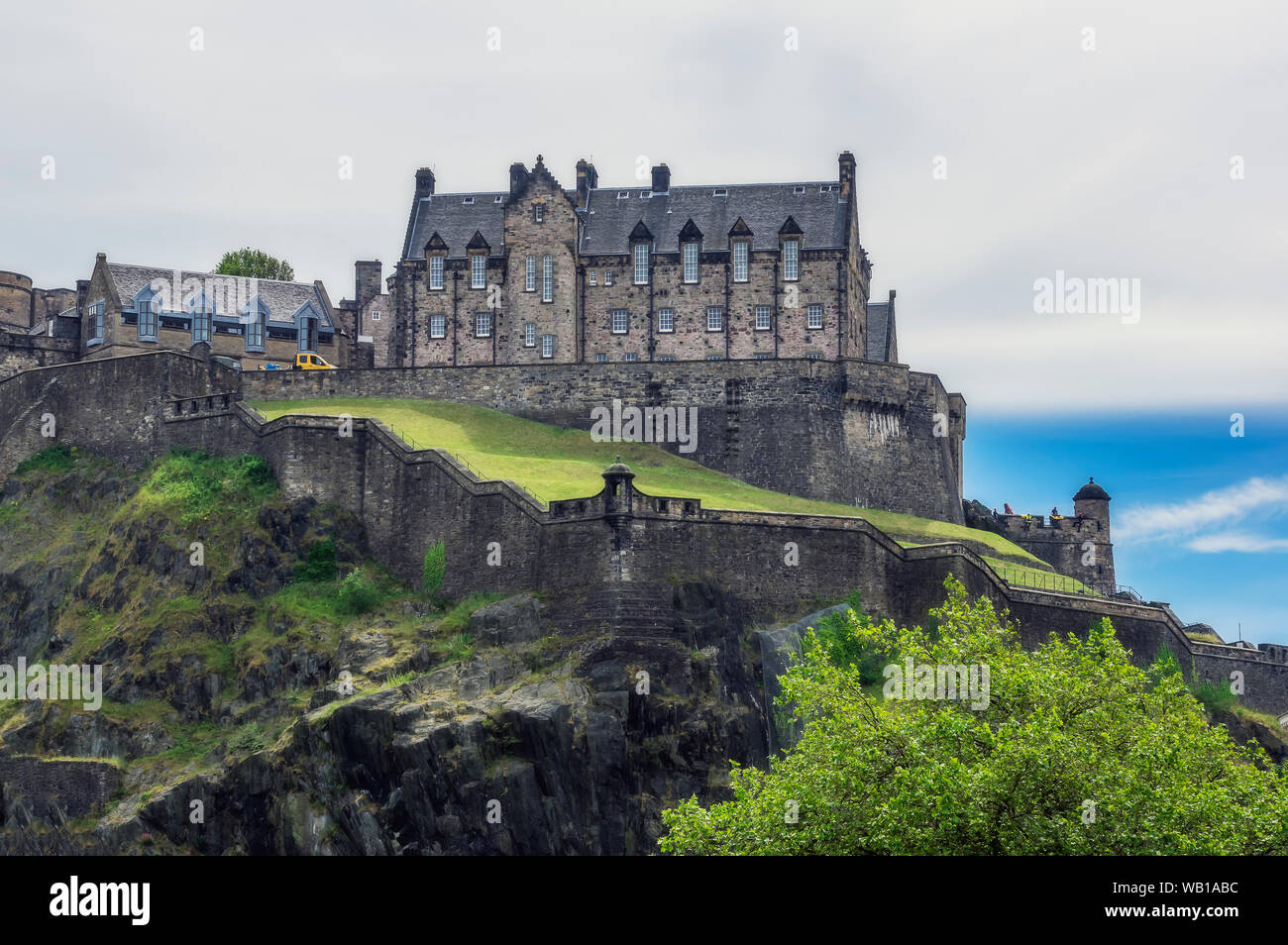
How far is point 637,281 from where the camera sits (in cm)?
8800

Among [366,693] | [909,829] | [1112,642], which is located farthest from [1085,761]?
[366,693]

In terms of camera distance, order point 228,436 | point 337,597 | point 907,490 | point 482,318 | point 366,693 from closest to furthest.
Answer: point 366,693 < point 337,597 < point 228,436 < point 907,490 < point 482,318

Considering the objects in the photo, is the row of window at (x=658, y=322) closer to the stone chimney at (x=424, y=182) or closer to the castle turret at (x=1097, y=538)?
the stone chimney at (x=424, y=182)

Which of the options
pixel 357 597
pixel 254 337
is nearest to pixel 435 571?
pixel 357 597

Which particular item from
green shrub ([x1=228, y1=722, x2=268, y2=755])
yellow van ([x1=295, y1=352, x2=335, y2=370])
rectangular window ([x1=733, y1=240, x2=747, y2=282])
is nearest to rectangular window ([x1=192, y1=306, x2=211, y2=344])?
yellow van ([x1=295, y1=352, x2=335, y2=370])

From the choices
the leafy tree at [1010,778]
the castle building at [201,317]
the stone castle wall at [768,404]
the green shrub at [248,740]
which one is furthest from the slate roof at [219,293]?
the leafy tree at [1010,778]

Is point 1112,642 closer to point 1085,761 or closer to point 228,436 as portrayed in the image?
point 1085,761

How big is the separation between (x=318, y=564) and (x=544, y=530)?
8877 mm

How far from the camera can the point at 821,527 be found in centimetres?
6662

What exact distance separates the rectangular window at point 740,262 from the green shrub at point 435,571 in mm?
25225

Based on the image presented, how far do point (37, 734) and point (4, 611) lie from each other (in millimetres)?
8824

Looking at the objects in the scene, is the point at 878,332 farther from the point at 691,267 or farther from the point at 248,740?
the point at 248,740

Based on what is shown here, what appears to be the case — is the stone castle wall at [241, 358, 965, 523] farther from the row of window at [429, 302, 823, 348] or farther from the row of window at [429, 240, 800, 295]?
the row of window at [429, 240, 800, 295]

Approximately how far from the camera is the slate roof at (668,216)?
87.8m
